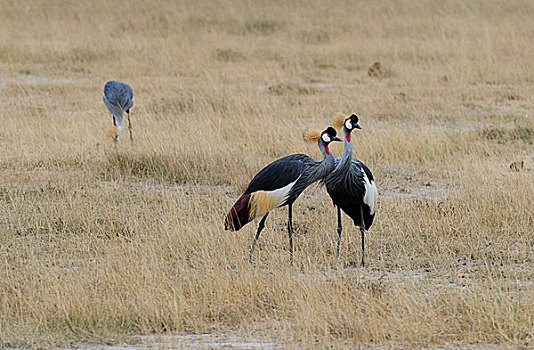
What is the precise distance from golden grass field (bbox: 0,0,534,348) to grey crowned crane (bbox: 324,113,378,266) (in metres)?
0.32

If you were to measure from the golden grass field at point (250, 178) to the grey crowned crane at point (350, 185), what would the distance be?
324mm

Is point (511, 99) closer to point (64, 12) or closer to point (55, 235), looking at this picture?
point (55, 235)

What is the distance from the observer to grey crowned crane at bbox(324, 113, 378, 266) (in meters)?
5.00

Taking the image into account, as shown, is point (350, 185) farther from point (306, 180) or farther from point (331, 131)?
point (331, 131)

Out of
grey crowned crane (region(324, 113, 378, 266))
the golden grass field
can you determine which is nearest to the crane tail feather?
the golden grass field

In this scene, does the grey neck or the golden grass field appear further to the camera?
the grey neck

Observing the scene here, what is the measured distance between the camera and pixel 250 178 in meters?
7.41

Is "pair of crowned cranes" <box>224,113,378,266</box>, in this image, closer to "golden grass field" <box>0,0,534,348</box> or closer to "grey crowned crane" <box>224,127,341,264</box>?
"grey crowned crane" <box>224,127,341,264</box>

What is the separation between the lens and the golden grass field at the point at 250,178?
432 cm

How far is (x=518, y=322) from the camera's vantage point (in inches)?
164

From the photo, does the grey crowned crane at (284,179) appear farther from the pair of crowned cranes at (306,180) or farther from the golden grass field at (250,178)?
the golden grass field at (250,178)

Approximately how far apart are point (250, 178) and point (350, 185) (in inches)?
90.0

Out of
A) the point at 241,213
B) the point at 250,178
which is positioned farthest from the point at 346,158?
the point at 250,178

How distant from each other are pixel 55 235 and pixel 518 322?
3.29m
